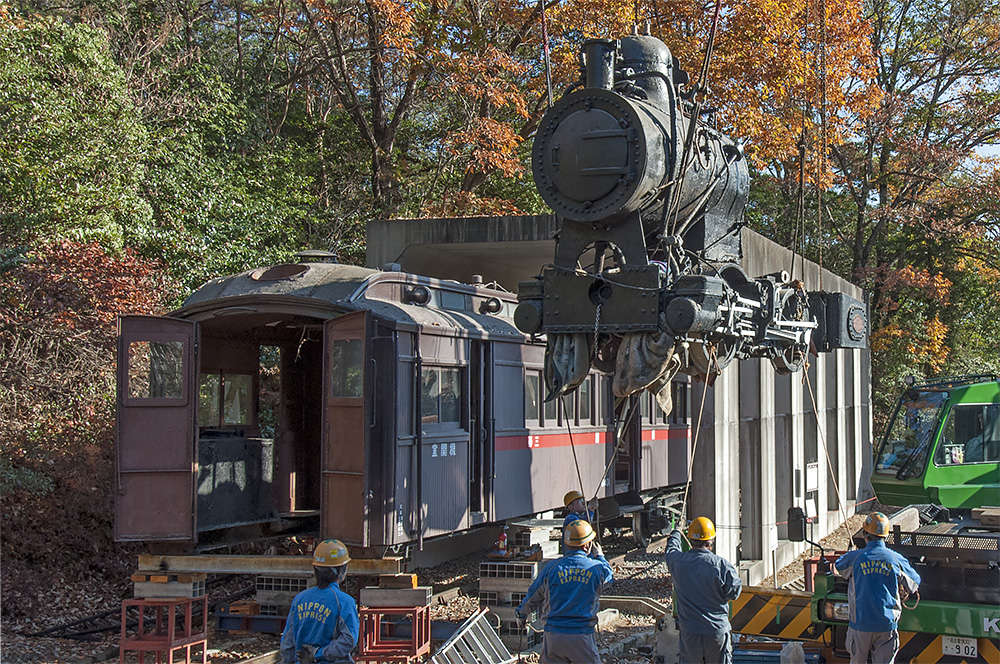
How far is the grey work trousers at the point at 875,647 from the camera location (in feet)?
24.8

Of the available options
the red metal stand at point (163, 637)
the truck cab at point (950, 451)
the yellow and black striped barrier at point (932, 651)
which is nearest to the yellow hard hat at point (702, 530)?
the yellow and black striped barrier at point (932, 651)

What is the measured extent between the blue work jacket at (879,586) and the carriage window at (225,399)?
7.14 metres

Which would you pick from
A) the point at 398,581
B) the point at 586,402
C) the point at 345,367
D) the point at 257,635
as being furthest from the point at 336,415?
the point at 586,402

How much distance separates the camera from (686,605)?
24.4 ft

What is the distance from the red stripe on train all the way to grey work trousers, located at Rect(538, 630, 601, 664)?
184 inches

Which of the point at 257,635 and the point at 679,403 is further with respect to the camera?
the point at 679,403

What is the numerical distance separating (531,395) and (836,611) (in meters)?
5.14

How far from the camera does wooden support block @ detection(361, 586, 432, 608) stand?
984 centimetres

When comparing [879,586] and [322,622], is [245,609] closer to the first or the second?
[322,622]

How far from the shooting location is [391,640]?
9.90m

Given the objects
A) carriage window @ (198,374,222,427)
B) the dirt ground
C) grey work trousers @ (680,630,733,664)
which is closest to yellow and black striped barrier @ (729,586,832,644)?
the dirt ground

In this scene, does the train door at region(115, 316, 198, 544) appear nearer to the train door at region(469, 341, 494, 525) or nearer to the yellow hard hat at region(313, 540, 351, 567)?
the train door at region(469, 341, 494, 525)

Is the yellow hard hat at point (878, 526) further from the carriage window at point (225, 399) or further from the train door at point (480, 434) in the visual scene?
the carriage window at point (225, 399)

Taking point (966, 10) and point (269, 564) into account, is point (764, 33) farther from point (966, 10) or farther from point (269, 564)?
point (269, 564)
